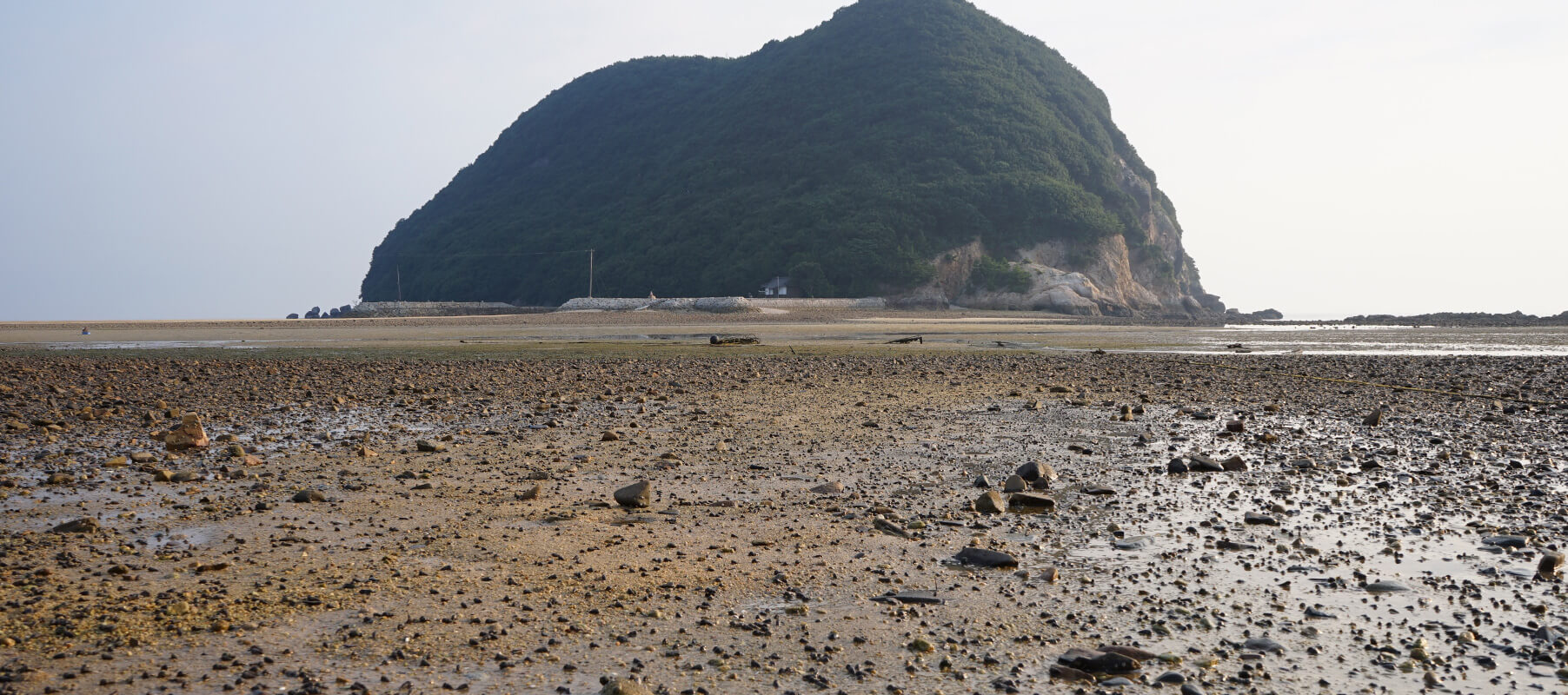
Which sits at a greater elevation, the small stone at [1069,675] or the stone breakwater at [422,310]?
the stone breakwater at [422,310]

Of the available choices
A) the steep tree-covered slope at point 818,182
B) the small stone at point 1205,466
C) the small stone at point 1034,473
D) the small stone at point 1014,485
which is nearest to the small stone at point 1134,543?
the small stone at point 1014,485

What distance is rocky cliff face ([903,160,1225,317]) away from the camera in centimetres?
9912

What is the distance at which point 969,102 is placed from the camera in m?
132

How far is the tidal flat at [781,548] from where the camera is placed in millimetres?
5023

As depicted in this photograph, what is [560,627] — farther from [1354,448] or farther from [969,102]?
[969,102]

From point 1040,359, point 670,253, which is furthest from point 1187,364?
point 670,253

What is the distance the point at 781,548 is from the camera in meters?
7.36

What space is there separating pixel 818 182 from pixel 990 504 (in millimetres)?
116258

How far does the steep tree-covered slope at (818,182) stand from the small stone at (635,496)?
9224 centimetres

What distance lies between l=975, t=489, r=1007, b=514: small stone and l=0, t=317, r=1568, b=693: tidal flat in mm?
43

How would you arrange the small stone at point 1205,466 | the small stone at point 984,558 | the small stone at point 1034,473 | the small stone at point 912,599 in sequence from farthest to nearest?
the small stone at point 1205,466, the small stone at point 1034,473, the small stone at point 984,558, the small stone at point 912,599

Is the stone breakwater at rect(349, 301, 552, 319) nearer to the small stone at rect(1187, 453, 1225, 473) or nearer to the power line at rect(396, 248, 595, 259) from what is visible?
the power line at rect(396, 248, 595, 259)

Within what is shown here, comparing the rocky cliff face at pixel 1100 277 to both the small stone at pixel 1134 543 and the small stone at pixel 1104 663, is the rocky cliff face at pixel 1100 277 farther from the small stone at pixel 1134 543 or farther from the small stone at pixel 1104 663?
the small stone at pixel 1104 663

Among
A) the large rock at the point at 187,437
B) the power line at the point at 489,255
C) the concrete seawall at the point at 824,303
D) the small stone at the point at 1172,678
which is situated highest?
the power line at the point at 489,255
